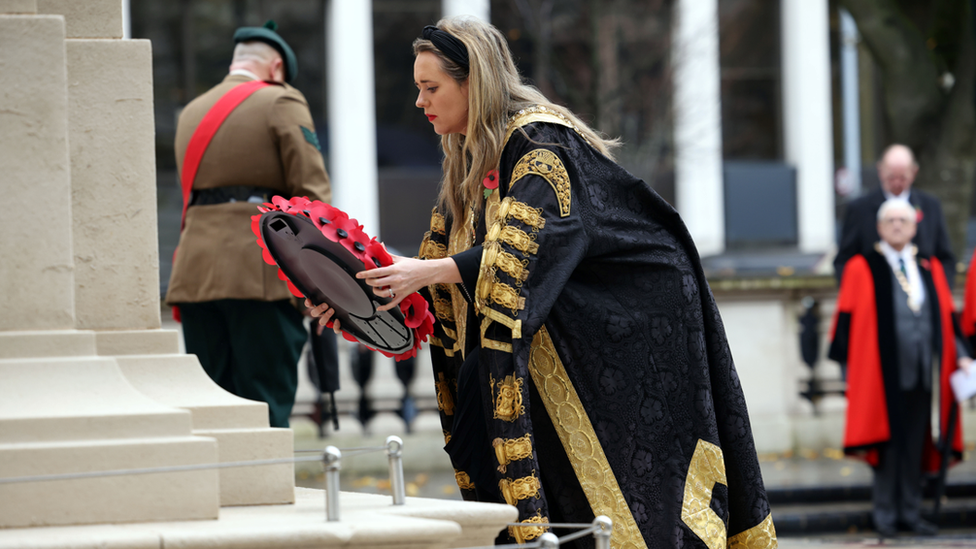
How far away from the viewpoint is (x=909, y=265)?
8086mm

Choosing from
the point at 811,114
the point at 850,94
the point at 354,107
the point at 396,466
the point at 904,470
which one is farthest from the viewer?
the point at 850,94

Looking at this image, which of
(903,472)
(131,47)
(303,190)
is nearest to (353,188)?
(903,472)

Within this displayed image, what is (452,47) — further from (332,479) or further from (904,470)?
(904,470)

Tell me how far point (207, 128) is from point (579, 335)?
7.25 ft

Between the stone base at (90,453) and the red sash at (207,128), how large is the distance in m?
2.00

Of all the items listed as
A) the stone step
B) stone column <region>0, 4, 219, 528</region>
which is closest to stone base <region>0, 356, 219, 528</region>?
stone column <region>0, 4, 219, 528</region>

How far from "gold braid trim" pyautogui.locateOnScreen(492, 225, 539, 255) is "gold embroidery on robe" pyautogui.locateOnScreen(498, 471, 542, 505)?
1.92 ft

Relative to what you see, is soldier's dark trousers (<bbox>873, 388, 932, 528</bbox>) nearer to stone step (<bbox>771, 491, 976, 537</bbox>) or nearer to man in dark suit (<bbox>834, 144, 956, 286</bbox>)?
stone step (<bbox>771, 491, 976, 537</bbox>)

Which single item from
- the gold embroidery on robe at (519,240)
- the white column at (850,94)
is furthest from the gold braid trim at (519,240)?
the white column at (850,94)

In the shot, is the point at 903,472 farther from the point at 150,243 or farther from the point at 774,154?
the point at 774,154

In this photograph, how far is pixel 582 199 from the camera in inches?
135

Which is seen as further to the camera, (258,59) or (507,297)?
(258,59)

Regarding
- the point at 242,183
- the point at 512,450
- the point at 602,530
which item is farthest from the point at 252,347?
the point at 602,530

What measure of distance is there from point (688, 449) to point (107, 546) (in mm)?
1616
